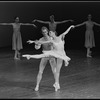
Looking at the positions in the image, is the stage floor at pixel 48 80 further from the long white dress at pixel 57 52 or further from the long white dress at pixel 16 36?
the long white dress at pixel 57 52

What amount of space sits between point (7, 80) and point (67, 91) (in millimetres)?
1929

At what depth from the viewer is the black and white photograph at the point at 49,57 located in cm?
695

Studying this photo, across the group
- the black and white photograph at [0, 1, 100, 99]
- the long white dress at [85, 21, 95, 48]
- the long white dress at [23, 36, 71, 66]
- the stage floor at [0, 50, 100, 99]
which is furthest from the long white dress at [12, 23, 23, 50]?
the long white dress at [23, 36, 71, 66]

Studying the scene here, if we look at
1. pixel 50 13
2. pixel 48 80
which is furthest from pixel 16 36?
pixel 50 13

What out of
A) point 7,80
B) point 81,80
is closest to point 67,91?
point 81,80

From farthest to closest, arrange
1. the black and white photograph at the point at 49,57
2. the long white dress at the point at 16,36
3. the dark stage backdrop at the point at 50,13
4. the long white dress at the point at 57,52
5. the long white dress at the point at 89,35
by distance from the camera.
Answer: the dark stage backdrop at the point at 50,13
the long white dress at the point at 89,35
the long white dress at the point at 16,36
the black and white photograph at the point at 49,57
the long white dress at the point at 57,52

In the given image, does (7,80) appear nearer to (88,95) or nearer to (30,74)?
(30,74)

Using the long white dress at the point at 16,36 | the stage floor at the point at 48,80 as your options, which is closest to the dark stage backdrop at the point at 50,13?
the long white dress at the point at 16,36

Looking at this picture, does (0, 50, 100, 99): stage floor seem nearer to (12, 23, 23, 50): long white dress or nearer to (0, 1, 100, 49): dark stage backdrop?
(12, 23, 23, 50): long white dress

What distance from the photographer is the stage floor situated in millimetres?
6922

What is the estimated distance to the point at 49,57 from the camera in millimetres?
6918

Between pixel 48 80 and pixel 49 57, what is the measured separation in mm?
1469

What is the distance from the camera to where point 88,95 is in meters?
6.75

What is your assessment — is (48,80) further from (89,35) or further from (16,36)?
(89,35)
